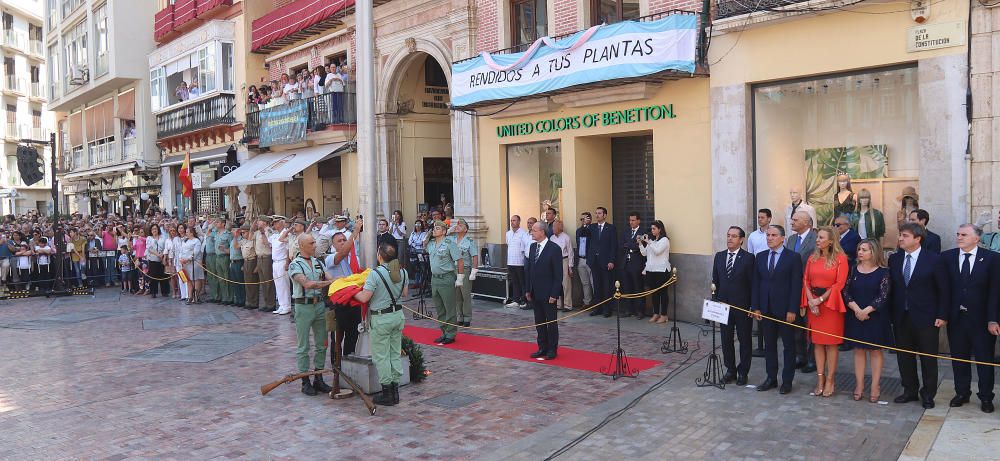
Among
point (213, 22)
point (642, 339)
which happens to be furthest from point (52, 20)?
point (642, 339)

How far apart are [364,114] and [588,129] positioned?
5322mm

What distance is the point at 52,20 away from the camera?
135 feet

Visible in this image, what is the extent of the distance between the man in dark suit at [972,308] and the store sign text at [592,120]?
6.03 metres

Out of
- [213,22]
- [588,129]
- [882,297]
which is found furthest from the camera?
[213,22]

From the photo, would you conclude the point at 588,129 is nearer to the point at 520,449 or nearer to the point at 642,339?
the point at 642,339

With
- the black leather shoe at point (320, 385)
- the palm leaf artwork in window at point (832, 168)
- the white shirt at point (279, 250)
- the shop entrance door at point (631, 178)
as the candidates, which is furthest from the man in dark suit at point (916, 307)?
the white shirt at point (279, 250)

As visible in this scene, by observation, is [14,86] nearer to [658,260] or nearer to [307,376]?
[658,260]

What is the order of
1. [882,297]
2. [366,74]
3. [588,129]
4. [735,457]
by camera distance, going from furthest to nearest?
1. [588,129]
2. [366,74]
3. [882,297]
4. [735,457]

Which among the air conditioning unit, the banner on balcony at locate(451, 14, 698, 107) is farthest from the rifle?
the air conditioning unit

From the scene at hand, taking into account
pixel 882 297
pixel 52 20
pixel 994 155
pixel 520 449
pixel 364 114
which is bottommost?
pixel 520 449

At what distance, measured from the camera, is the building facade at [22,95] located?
167 ft

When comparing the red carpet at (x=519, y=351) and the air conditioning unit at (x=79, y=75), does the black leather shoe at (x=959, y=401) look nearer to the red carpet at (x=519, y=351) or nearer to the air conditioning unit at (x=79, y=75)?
the red carpet at (x=519, y=351)

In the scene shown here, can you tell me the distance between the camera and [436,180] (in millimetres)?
20922

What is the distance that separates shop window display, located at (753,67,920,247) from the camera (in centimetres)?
1059
